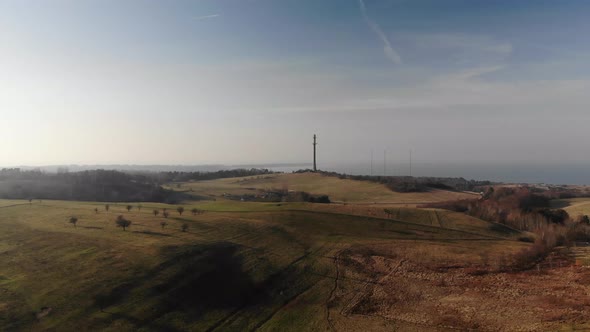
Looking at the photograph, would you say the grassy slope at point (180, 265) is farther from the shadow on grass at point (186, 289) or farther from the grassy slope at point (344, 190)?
the grassy slope at point (344, 190)

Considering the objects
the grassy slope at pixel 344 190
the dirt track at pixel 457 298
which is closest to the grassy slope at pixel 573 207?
the grassy slope at pixel 344 190

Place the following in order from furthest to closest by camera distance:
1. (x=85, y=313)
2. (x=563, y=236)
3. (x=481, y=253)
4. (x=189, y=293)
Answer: (x=563, y=236)
(x=481, y=253)
(x=189, y=293)
(x=85, y=313)

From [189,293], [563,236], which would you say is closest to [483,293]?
[189,293]

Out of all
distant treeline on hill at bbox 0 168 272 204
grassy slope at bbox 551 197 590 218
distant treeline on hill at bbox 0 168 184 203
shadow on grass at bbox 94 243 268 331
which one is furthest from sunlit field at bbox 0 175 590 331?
distant treeline on hill at bbox 0 168 184 203

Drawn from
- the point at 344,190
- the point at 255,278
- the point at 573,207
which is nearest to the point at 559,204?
the point at 573,207

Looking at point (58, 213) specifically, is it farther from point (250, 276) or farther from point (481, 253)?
point (481, 253)

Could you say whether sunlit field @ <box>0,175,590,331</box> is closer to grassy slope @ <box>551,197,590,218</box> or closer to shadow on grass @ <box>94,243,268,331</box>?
shadow on grass @ <box>94,243,268,331</box>

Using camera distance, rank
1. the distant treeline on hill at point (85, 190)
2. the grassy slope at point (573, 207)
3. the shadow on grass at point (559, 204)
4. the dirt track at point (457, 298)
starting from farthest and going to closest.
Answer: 1. the distant treeline on hill at point (85, 190)
2. the shadow on grass at point (559, 204)
3. the grassy slope at point (573, 207)
4. the dirt track at point (457, 298)
